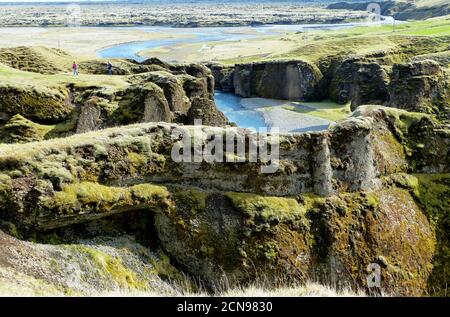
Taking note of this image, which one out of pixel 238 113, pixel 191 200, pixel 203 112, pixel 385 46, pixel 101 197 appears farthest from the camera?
pixel 385 46

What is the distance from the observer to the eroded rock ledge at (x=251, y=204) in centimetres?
2900

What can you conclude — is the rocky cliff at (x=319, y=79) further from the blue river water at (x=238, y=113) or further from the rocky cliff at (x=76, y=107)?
the rocky cliff at (x=76, y=107)

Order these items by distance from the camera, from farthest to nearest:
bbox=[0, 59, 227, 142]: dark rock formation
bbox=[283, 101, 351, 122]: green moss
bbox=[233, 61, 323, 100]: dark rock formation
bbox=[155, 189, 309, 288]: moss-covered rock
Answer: bbox=[233, 61, 323, 100]: dark rock formation < bbox=[283, 101, 351, 122]: green moss < bbox=[0, 59, 227, 142]: dark rock formation < bbox=[155, 189, 309, 288]: moss-covered rock

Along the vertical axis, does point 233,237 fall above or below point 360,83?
above

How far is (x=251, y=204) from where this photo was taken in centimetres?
3422

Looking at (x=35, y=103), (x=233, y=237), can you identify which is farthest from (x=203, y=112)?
(x=233, y=237)

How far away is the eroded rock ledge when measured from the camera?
29.0 metres

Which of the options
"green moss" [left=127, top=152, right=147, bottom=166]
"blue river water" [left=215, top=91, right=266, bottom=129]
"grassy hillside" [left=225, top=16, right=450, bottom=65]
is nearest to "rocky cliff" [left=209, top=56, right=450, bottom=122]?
"blue river water" [left=215, top=91, right=266, bottom=129]

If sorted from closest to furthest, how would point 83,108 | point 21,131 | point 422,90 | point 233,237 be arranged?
point 233,237
point 21,131
point 83,108
point 422,90

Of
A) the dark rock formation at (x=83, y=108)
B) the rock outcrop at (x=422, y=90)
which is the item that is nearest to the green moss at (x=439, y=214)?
the dark rock formation at (x=83, y=108)

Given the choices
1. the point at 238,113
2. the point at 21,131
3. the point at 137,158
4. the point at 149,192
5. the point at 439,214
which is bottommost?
the point at 238,113

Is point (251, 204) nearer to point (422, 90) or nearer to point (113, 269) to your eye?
point (113, 269)

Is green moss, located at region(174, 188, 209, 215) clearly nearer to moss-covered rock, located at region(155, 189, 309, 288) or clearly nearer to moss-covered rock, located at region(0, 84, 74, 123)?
moss-covered rock, located at region(155, 189, 309, 288)

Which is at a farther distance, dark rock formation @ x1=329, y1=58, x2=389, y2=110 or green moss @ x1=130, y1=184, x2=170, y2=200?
dark rock formation @ x1=329, y1=58, x2=389, y2=110
